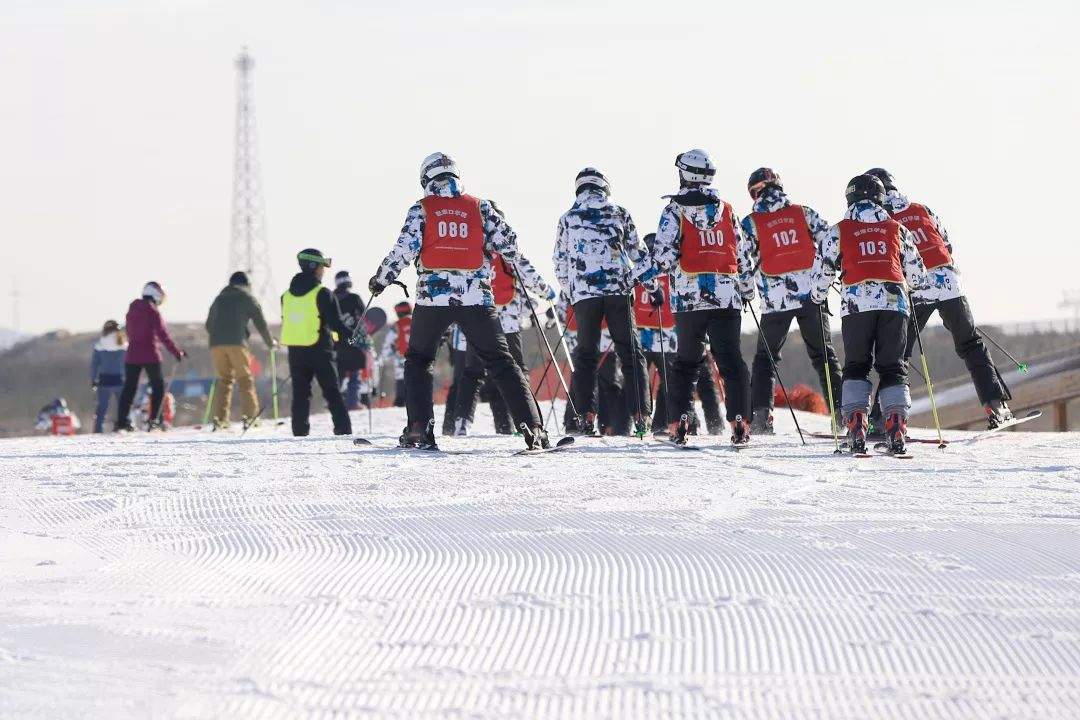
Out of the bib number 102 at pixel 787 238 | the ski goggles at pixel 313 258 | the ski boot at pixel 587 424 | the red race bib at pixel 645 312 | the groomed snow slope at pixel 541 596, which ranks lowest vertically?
the groomed snow slope at pixel 541 596

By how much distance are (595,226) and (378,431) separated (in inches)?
174

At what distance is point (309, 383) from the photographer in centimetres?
1304

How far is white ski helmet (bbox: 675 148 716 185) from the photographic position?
952 centimetres

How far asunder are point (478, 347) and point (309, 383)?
13.6 ft

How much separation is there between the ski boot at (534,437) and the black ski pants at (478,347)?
1.4 inches

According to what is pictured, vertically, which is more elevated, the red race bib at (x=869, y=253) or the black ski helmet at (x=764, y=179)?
the black ski helmet at (x=764, y=179)

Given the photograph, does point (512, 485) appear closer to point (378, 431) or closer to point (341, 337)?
point (341, 337)

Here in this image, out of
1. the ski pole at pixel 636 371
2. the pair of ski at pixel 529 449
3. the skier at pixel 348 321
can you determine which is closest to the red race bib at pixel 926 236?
the ski pole at pixel 636 371

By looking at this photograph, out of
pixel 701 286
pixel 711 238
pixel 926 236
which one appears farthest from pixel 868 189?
pixel 926 236

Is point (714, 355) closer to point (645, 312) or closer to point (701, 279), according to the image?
point (701, 279)

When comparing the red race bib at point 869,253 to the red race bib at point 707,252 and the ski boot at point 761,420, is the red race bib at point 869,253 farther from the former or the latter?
the ski boot at point 761,420

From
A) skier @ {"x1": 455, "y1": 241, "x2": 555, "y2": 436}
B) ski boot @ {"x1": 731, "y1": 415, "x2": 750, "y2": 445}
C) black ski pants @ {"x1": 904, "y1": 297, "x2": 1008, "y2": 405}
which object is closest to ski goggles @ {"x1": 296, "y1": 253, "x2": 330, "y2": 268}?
skier @ {"x1": 455, "y1": 241, "x2": 555, "y2": 436}

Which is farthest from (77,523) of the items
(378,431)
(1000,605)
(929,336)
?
(929,336)

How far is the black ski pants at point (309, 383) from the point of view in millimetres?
12922
